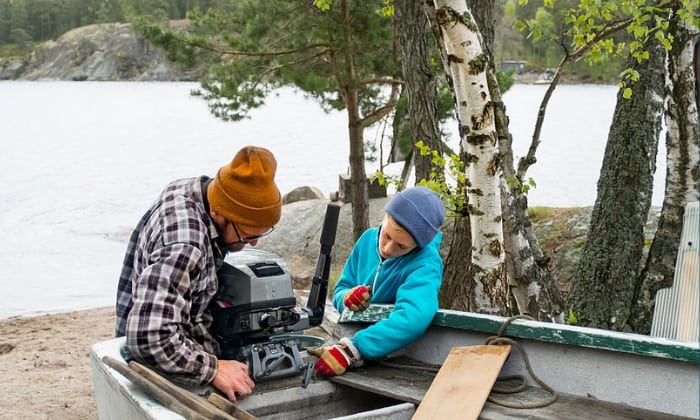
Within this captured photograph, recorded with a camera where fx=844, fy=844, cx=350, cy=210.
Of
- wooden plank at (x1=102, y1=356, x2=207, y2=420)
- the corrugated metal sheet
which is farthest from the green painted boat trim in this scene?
wooden plank at (x1=102, y1=356, x2=207, y2=420)

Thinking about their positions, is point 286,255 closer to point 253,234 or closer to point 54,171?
point 253,234

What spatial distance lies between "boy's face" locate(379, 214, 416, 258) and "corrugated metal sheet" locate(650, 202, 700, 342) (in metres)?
1.17

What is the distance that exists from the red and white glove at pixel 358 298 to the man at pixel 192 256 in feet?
2.31

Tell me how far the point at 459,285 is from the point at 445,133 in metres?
7.29

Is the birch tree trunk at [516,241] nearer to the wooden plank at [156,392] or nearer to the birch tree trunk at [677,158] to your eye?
the birch tree trunk at [677,158]

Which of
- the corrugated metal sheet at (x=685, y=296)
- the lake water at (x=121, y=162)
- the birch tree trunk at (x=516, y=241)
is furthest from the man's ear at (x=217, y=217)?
the lake water at (x=121, y=162)

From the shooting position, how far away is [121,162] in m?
38.1

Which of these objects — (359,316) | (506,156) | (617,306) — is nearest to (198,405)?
(359,316)

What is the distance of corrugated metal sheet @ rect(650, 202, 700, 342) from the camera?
147 inches

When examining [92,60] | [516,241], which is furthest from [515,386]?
[92,60]

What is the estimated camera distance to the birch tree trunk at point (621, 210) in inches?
267

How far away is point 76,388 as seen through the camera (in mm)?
7473

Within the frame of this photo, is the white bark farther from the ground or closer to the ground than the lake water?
farther from the ground

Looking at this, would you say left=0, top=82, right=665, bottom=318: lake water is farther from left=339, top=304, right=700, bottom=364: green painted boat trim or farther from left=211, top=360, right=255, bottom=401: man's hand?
left=211, top=360, right=255, bottom=401: man's hand
